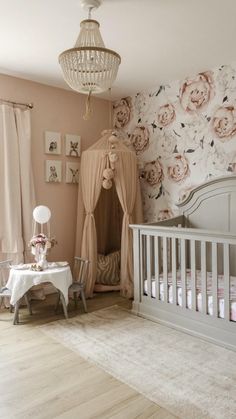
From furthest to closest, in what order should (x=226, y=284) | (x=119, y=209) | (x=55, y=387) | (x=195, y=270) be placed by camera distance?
(x=119, y=209), (x=195, y=270), (x=226, y=284), (x=55, y=387)

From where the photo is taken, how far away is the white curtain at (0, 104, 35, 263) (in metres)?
3.34

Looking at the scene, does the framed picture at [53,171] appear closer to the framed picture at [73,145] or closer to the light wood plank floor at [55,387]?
the framed picture at [73,145]

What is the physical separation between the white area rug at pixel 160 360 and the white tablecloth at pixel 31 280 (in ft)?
1.15

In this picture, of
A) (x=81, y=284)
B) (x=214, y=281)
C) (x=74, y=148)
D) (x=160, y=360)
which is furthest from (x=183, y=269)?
(x=74, y=148)

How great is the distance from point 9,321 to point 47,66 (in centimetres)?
254

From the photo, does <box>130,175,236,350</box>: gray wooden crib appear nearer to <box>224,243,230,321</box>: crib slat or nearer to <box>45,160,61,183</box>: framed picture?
<box>224,243,230,321</box>: crib slat

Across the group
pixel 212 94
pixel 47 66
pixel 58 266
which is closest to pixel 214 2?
pixel 212 94

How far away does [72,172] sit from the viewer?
13.1 feet

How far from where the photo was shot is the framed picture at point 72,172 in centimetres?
396

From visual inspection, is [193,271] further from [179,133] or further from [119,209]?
[119,209]

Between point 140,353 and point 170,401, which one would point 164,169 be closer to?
point 140,353

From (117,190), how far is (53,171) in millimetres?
818

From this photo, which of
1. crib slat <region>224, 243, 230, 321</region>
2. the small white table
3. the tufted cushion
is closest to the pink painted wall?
the tufted cushion

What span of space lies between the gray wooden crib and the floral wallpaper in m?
0.28
